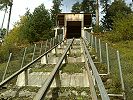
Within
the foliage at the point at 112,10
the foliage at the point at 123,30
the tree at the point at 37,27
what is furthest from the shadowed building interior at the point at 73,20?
the foliage at the point at 112,10

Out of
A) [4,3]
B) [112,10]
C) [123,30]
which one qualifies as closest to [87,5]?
[112,10]

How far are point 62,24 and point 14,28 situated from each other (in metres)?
33.8

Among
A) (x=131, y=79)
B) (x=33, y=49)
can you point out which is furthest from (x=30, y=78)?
(x=33, y=49)

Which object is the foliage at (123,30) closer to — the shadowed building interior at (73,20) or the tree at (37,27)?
the shadowed building interior at (73,20)

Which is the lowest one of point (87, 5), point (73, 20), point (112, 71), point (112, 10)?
point (112, 71)

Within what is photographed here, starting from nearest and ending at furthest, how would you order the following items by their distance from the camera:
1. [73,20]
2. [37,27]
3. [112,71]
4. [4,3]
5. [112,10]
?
1. [112,71]
2. [73,20]
3. [37,27]
4. [4,3]
5. [112,10]

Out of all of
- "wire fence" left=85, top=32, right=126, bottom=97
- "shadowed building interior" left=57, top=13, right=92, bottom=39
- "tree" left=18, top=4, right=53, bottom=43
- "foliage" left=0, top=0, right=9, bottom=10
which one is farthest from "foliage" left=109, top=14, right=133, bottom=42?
"foliage" left=0, top=0, right=9, bottom=10

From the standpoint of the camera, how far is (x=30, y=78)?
32.1ft

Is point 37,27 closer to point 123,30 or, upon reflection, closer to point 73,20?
point 73,20

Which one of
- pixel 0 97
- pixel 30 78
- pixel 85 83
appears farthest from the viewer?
pixel 30 78

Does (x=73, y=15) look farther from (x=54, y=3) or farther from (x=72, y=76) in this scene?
(x=54, y=3)

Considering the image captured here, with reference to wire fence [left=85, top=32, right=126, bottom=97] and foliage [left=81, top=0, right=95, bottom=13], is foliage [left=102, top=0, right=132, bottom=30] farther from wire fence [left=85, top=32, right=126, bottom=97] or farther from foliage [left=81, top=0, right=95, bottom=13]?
wire fence [left=85, top=32, right=126, bottom=97]

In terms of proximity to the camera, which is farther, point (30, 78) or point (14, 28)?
point (14, 28)

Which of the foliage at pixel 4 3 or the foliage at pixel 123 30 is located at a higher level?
the foliage at pixel 4 3
